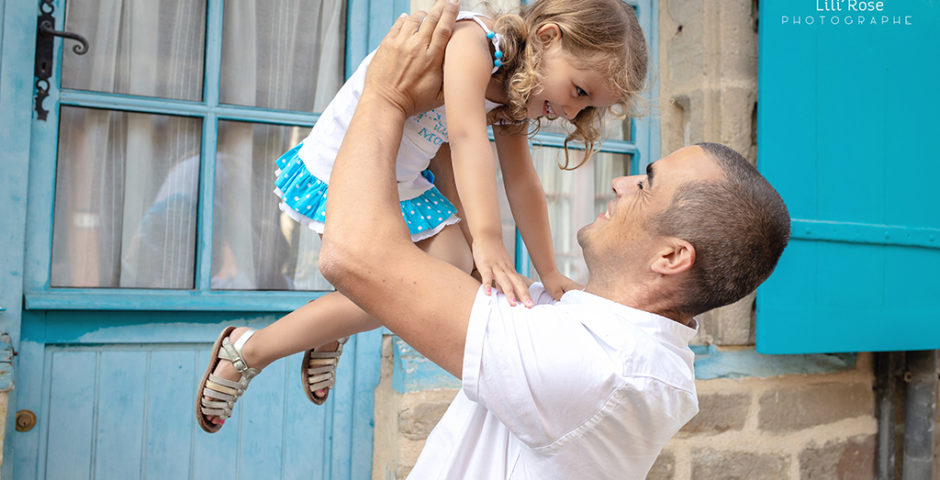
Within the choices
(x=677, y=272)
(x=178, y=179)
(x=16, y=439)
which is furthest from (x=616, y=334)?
(x=16, y=439)

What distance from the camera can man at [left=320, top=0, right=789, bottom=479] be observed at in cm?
111

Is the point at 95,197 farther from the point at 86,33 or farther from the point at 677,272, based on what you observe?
the point at 677,272

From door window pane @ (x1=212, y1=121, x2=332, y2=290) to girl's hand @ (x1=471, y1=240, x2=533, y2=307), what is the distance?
1.47 metres

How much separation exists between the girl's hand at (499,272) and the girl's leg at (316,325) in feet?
1.00

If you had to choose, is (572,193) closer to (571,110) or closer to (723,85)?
(723,85)

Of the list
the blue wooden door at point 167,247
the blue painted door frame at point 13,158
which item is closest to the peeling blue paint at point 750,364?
the blue wooden door at point 167,247

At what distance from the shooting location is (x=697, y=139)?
10.0 ft

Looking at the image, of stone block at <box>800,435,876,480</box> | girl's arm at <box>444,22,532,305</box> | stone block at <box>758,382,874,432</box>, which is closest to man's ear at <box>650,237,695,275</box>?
girl's arm at <box>444,22,532,305</box>

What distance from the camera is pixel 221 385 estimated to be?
167 centimetres

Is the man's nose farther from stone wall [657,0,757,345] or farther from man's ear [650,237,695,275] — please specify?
stone wall [657,0,757,345]

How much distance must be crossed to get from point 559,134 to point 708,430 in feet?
4.35

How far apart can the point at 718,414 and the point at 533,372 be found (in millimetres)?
2116

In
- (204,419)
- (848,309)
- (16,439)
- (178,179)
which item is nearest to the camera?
(204,419)

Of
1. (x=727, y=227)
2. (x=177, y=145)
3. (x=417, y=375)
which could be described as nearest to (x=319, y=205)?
(x=727, y=227)
